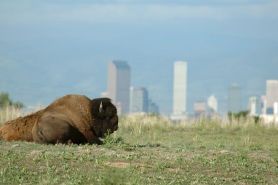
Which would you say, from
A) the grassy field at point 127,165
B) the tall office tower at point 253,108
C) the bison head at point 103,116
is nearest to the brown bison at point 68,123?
the bison head at point 103,116

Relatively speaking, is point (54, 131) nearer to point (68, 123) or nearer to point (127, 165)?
point (68, 123)

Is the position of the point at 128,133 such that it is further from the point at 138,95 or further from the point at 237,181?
the point at 138,95

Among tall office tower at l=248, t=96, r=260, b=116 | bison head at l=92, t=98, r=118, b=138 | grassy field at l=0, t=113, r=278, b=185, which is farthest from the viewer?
tall office tower at l=248, t=96, r=260, b=116

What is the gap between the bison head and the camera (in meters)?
18.5

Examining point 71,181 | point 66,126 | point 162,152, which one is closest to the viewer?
point 71,181

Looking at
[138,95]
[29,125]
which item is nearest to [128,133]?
[29,125]

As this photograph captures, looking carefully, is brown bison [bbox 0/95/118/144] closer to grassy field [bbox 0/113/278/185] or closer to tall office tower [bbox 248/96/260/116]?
grassy field [bbox 0/113/278/185]

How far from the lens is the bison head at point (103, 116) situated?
60.5ft

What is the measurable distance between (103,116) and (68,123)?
995 millimetres

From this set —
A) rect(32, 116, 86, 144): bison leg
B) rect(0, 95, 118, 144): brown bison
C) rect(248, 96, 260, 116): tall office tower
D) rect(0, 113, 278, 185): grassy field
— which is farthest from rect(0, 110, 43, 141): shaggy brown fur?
rect(248, 96, 260, 116): tall office tower

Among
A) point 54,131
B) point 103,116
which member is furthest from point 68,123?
point 103,116

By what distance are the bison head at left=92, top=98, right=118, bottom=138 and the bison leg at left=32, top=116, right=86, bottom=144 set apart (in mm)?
687

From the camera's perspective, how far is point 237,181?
1330cm

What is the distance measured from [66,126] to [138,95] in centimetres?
15699
